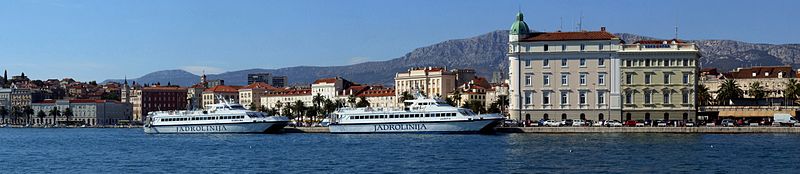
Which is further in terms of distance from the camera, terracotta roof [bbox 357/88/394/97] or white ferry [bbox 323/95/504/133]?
terracotta roof [bbox 357/88/394/97]

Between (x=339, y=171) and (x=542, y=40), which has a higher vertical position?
(x=542, y=40)

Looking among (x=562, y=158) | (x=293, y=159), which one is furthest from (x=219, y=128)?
(x=562, y=158)

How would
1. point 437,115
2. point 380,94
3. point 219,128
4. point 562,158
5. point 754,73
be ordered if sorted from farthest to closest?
point 380,94
point 754,73
point 219,128
point 437,115
point 562,158

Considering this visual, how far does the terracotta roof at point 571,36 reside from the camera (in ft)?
364

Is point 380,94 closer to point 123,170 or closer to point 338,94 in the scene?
point 338,94

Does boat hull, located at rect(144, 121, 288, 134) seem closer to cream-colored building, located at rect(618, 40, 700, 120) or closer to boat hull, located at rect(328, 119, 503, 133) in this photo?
boat hull, located at rect(328, 119, 503, 133)

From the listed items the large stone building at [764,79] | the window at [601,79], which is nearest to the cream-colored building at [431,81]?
the large stone building at [764,79]

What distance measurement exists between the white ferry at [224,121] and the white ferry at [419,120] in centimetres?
664

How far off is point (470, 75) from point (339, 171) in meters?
141

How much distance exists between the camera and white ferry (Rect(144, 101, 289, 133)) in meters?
108

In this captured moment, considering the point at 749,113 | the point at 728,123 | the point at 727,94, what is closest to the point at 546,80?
the point at 728,123

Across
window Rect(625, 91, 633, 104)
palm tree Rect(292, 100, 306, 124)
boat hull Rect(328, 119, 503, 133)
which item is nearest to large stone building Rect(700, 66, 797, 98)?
window Rect(625, 91, 633, 104)

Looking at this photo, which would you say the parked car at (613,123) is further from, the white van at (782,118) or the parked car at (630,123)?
the white van at (782,118)

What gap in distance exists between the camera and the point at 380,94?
621ft
